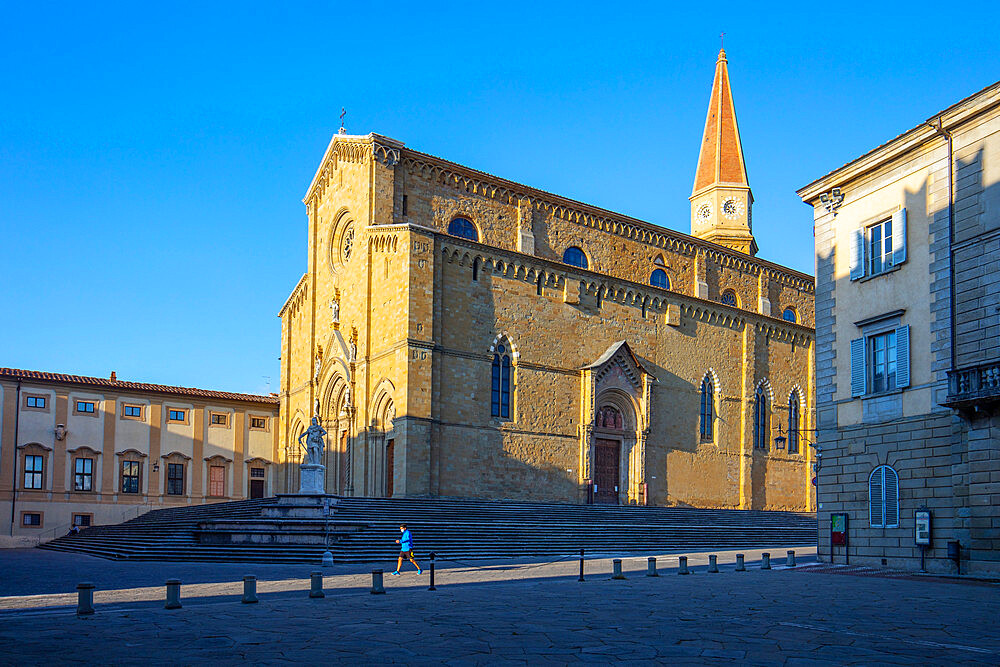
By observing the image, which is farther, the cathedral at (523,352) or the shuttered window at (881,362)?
the cathedral at (523,352)

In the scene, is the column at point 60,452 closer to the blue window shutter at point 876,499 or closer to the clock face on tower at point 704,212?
the blue window shutter at point 876,499

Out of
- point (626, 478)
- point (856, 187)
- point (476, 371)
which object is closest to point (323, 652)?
point (856, 187)

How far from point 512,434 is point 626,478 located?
6.69 m

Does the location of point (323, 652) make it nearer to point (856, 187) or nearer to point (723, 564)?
point (723, 564)

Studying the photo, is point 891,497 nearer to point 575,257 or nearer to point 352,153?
point 575,257

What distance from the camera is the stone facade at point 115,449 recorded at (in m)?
39.6

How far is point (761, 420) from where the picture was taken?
46.4 m

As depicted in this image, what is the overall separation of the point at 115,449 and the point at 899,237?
3485 centimetres

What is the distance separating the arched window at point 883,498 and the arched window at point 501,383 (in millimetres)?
16771

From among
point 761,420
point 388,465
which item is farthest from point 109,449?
point 761,420

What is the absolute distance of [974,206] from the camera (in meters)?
20.5

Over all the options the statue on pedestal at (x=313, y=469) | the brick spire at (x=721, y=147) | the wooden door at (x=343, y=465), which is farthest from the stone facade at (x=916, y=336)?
the brick spire at (x=721, y=147)

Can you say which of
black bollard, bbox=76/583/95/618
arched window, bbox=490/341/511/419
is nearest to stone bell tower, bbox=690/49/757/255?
arched window, bbox=490/341/511/419

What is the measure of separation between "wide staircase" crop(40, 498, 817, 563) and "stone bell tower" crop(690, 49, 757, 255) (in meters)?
20.2
